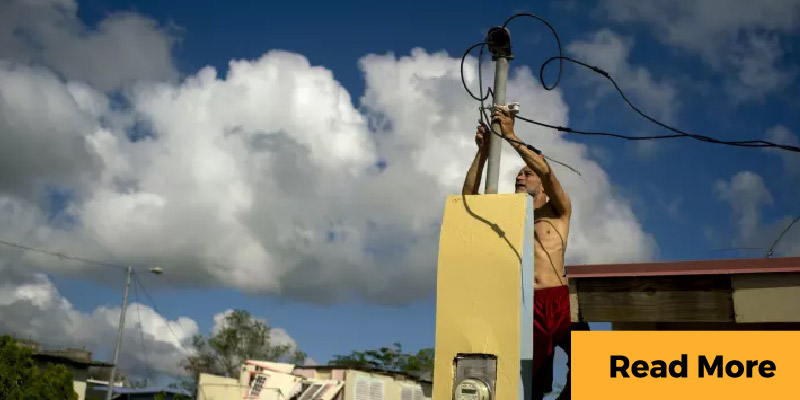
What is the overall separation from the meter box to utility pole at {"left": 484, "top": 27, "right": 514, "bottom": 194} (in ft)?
4.71

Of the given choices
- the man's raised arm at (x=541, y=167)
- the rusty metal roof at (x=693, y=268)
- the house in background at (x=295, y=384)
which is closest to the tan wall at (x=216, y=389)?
the house in background at (x=295, y=384)

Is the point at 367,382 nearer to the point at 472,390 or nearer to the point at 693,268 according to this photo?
the point at 472,390

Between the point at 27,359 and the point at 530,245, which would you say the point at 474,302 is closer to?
the point at 530,245

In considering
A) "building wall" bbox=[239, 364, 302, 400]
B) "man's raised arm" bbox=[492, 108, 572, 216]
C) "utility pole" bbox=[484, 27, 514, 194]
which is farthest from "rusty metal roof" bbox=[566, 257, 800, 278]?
"building wall" bbox=[239, 364, 302, 400]

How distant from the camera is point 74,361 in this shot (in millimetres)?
42219

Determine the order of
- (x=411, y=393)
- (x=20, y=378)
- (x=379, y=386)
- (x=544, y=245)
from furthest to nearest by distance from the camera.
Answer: (x=411, y=393)
(x=379, y=386)
(x=20, y=378)
(x=544, y=245)

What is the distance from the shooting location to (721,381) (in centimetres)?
460

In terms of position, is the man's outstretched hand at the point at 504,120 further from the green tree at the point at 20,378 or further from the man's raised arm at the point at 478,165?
the green tree at the point at 20,378

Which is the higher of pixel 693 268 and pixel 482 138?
pixel 482 138

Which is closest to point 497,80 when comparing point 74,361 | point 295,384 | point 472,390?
point 472,390

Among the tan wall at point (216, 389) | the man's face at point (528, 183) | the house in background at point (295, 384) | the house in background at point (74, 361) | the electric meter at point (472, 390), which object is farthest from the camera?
the house in background at point (74, 361)

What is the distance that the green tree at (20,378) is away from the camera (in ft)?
71.3

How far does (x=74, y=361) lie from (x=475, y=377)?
41851 millimetres

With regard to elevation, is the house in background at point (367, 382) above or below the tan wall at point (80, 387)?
above
